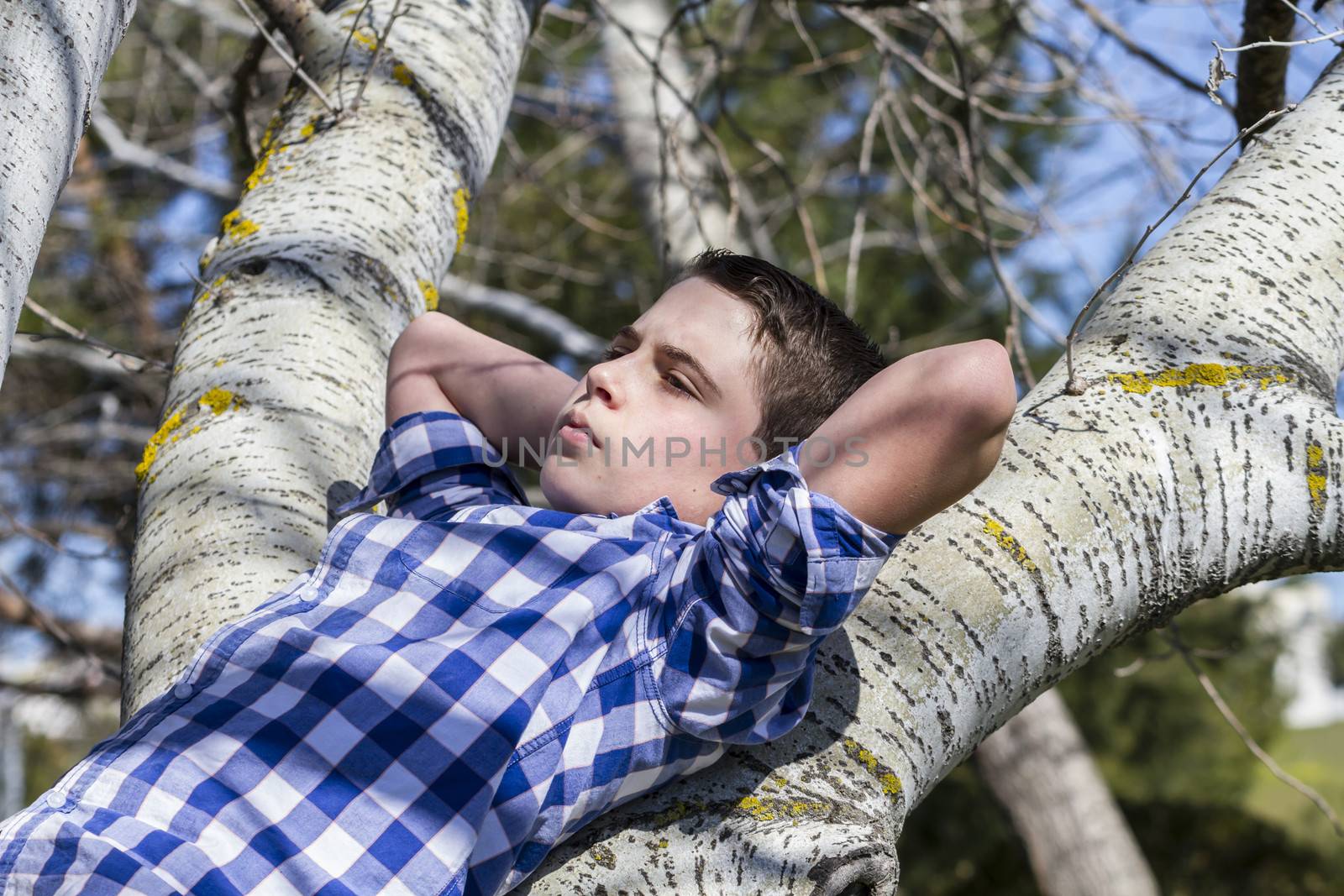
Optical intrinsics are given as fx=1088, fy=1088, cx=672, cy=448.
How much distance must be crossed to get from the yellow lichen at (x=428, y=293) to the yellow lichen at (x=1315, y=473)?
111cm

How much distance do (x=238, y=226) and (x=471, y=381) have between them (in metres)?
0.40

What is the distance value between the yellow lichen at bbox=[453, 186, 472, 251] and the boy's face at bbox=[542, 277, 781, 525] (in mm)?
543

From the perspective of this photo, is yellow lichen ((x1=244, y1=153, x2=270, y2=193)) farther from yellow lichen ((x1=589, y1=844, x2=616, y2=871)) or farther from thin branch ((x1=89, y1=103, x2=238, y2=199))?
thin branch ((x1=89, y1=103, x2=238, y2=199))

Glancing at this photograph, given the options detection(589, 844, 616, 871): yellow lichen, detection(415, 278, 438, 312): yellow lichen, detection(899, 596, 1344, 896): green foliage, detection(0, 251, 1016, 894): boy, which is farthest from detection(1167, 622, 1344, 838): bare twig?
detection(899, 596, 1344, 896): green foliage

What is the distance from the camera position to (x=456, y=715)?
0.97 m

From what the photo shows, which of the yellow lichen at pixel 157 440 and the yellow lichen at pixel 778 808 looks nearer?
the yellow lichen at pixel 778 808

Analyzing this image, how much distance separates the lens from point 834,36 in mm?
5641

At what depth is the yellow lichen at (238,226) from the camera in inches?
57.5

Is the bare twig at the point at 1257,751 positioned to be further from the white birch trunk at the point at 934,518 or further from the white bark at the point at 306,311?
the white bark at the point at 306,311

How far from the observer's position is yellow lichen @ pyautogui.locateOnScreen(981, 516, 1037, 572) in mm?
1030

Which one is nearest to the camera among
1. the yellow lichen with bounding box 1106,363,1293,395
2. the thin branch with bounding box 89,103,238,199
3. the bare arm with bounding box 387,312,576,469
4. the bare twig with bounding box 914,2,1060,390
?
the yellow lichen with bounding box 1106,363,1293,395

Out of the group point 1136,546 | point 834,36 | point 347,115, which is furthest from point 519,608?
point 834,36

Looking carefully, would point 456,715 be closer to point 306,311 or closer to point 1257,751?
point 306,311

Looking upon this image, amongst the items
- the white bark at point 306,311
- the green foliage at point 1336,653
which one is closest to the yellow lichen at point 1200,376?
the white bark at point 306,311
